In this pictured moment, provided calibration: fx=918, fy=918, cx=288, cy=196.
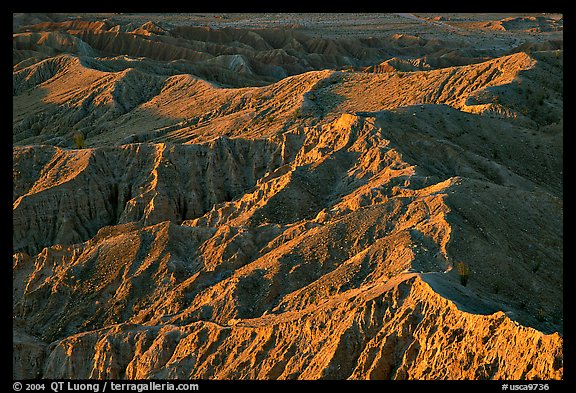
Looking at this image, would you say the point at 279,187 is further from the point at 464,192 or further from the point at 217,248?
the point at 464,192

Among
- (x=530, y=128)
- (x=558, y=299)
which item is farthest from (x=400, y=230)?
(x=530, y=128)

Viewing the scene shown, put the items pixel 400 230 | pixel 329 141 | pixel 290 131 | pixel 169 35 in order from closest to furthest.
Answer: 1. pixel 400 230
2. pixel 329 141
3. pixel 290 131
4. pixel 169 35

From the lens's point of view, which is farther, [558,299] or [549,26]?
[549,26]

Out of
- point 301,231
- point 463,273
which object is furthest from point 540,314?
point 301,231

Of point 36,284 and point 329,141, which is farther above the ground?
point 329,141

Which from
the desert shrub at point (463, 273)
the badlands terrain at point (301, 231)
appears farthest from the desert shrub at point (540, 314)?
the desert shrub at point (463, 273)

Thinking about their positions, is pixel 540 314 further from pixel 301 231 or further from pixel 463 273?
pixel 301 231

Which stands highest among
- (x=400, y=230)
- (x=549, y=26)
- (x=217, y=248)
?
(x=400, y=230)

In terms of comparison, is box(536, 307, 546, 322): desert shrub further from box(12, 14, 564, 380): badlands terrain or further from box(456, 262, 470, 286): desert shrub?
box(456, 262, 470, 286): desert shrub
